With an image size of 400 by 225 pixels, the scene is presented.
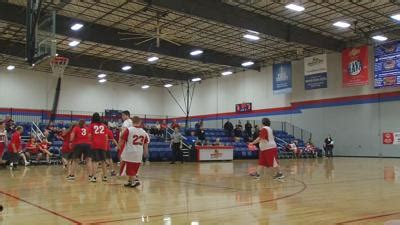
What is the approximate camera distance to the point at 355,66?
27.0 m

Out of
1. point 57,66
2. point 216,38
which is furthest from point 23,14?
point 216,38

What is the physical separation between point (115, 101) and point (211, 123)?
413 inches

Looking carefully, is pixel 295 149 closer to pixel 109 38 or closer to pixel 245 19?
pixel 245 19

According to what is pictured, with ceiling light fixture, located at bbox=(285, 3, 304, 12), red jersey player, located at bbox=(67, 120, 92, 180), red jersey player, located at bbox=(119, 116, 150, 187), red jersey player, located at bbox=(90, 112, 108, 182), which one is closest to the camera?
red jersey player, located at bbox=(119, 116, 150, 187)

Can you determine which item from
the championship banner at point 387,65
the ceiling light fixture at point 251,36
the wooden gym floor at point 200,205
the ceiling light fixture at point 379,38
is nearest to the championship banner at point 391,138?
the championship banner at point 387,65

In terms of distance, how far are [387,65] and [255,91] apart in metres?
13.1

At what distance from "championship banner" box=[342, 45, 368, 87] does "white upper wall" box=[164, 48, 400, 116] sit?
1589 mm

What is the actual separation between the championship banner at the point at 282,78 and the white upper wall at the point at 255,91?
5.95 feet

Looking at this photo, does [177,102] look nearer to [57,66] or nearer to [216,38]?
[216,38]

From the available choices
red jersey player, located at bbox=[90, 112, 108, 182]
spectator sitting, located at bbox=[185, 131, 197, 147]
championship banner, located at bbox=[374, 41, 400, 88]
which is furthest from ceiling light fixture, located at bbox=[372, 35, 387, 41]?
red jersey player, located at bbox=[90, 112, 108, 182]

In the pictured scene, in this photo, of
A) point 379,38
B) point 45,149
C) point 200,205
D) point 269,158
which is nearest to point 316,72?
point 379,38

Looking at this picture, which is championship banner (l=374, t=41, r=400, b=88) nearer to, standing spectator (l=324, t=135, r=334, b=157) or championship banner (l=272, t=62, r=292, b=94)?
standing spectator (l=324, t=135, r=334, b=157)

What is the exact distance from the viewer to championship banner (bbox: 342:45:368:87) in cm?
2620

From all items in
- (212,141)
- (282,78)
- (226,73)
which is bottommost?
(212,141)
